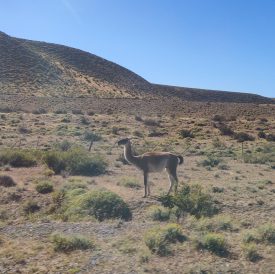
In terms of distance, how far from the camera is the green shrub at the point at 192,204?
47.0 ft

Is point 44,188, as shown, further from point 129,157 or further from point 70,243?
point 70,243

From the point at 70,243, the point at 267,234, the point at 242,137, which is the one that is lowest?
the point at 70,243

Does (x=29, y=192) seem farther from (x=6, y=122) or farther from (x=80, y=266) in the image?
(x=6, y=122)

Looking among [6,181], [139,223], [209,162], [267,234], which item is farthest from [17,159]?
[267,234]

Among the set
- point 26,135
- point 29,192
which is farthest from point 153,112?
point 29,192

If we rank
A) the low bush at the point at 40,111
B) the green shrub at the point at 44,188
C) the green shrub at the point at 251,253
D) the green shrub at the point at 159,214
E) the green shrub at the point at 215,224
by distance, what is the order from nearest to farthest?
the green shrub at the point at 251,253 → the green shrub at the point at 215,224 → the green shrub at the point at 159,214 → the green shrub at the point at 44,188 → the low bush at the point at 40,111

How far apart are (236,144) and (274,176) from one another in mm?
16341

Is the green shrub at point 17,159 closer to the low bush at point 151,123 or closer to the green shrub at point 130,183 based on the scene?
the green shrub at point 130,183

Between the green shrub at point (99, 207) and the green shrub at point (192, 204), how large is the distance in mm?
1367

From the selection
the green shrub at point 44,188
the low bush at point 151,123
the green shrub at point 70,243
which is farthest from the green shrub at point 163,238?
the low bush at point 151,123

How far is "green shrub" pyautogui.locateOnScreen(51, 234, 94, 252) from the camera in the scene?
433 inches

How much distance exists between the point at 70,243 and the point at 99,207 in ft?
10.3

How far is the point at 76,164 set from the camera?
70.8 ft

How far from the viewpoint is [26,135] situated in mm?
37969
